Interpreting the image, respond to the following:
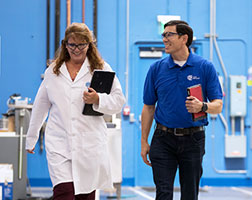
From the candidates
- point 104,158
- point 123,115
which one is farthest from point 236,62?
point 104,158

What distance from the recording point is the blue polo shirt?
2.78 meters

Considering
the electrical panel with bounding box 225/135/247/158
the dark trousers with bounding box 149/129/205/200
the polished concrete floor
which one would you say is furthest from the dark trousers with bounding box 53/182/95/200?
the electrical panel with bounding box 225/135/247/158

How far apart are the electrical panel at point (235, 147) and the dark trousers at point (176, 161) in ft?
12.1

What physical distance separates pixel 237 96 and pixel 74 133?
427 cm

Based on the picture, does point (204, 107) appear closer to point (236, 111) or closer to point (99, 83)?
point (99, 83)

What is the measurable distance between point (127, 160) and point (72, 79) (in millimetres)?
3894

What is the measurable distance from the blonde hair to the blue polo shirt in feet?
1.45

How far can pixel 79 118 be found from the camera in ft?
8.61

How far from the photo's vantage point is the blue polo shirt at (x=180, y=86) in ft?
9.12

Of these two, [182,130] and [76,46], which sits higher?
[76,46]

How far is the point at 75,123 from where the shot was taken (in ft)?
8.58

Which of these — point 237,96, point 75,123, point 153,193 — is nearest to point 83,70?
point 75,123

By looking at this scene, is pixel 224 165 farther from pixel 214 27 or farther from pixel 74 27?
pixel 74 27

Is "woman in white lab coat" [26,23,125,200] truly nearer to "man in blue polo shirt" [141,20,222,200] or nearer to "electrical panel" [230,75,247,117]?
"man in blue polo shirt" [141,20,222,200]
